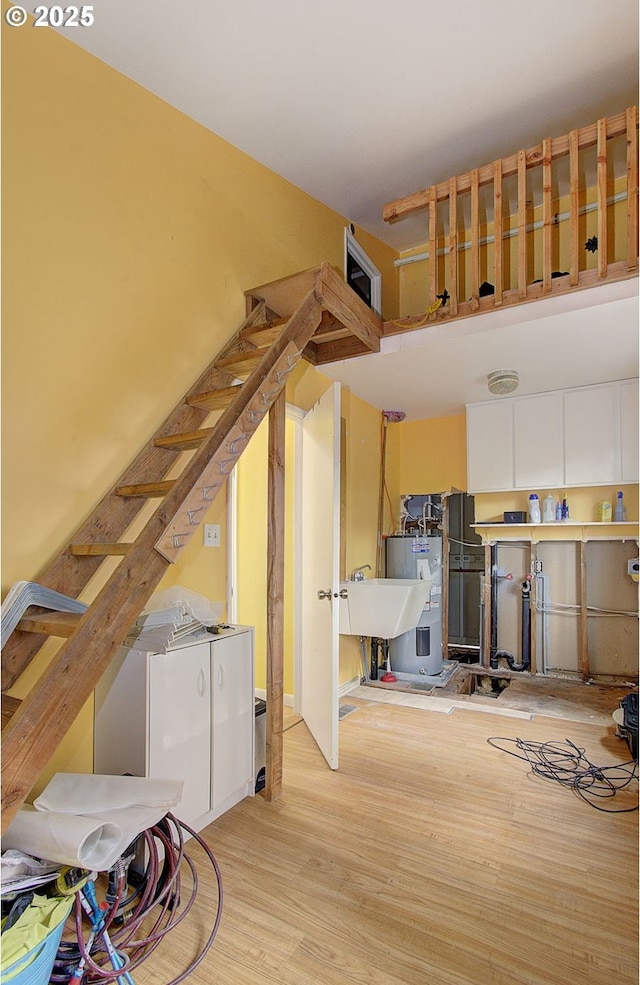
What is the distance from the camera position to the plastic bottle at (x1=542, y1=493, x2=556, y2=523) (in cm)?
447

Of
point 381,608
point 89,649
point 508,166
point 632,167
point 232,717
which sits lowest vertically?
point 232,717

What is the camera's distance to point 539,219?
11.9ft

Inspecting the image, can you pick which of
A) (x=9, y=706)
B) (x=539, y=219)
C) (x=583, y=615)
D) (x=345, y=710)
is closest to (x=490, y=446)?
(x=583, y=615)

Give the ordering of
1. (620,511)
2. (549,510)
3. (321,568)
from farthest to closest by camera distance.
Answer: (549,510) < (620,511) < (321,568)

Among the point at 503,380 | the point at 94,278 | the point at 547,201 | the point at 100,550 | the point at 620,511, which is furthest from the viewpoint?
the point at 620,511

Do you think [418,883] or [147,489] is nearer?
[418,883]

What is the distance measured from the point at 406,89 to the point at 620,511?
3.44 metres

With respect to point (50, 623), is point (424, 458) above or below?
above

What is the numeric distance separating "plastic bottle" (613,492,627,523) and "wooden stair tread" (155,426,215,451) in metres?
3.61

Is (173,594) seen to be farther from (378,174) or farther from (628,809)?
(378,174)

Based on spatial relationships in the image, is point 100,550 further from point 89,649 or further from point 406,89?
point 406,89

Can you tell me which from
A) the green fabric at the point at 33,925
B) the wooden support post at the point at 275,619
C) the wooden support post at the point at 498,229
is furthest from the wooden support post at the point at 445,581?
the green fabric at the point at 33,925

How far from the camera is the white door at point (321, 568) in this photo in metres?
2.92

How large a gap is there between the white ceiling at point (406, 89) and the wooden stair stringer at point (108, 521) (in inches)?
54.6
